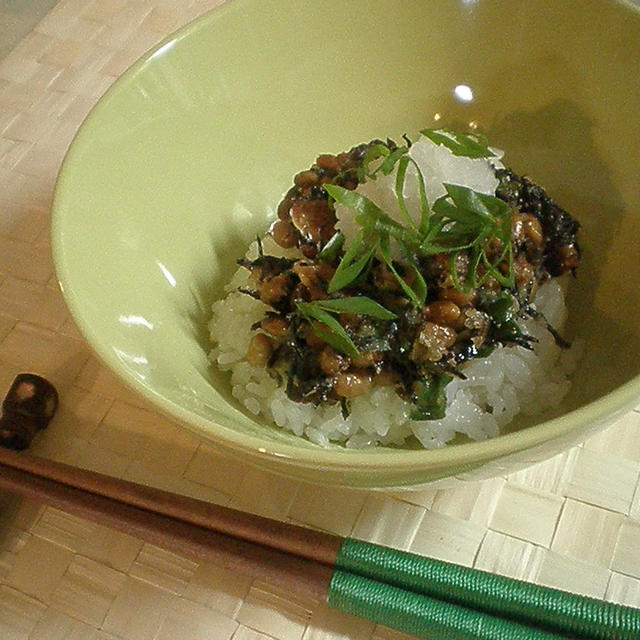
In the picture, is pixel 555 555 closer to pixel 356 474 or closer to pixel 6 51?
pixel 356 474

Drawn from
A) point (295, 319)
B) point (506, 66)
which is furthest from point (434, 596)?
point (506, 66)

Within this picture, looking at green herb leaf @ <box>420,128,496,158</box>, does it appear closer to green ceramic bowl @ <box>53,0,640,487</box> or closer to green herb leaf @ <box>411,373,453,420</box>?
green ceramic bowl @ <box>53,0,640,487</box>

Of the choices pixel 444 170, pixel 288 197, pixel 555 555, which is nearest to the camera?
pixel 555 555

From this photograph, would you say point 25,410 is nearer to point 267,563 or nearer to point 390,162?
point 267,563

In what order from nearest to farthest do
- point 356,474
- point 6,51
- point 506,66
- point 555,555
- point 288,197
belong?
point 356,474
point 555,555
point 288,197
point 506,66
point 6,51

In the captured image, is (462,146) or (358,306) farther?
(462,146)

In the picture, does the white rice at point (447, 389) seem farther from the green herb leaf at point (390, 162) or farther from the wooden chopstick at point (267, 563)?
the wooden chopstick at point (267, 563)

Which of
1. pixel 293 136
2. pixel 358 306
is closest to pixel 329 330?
pixel 358 306

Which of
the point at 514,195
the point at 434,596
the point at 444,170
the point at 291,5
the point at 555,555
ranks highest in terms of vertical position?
the point at 291,5
